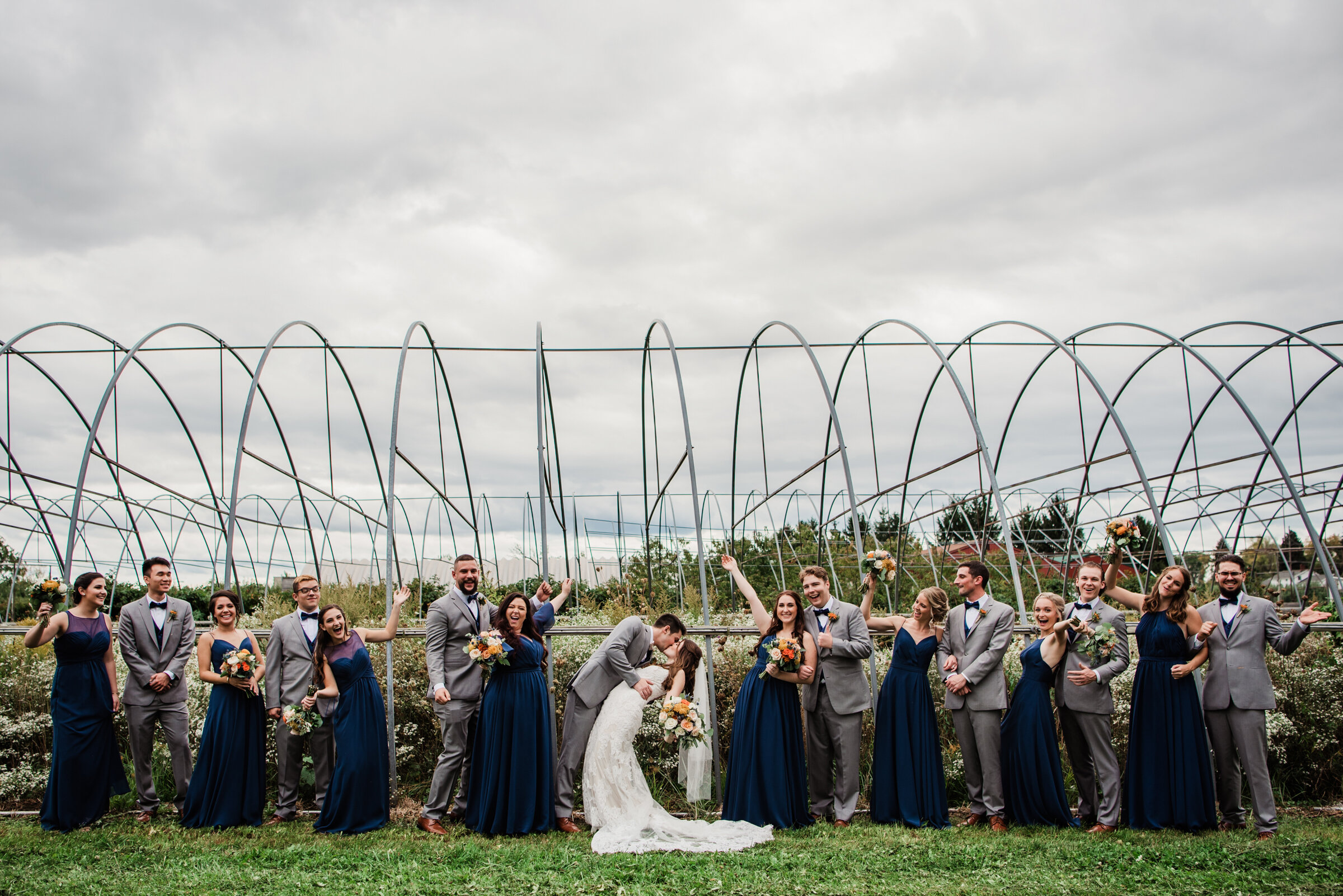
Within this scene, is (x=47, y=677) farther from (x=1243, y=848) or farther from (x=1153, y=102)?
(x=1153, y=102)

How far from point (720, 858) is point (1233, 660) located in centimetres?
410

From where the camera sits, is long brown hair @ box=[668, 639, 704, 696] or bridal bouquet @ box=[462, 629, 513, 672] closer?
bridal bouquet @ box=[462, 629, 513, 672]

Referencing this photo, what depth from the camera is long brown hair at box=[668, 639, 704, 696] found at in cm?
683

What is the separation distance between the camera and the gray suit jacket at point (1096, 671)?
638cm

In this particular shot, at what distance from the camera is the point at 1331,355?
349 inches

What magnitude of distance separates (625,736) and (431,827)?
5.21 feet

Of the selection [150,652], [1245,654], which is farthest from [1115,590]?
[150,652]

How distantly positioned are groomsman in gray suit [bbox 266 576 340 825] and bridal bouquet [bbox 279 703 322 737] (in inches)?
5.3

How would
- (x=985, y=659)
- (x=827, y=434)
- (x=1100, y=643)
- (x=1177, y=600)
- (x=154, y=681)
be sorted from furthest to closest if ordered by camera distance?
(x=827, y=434) → (x=154, y=681) → (x=985, y=659) → (x=1177, y=600) → (x=1100, y=643)

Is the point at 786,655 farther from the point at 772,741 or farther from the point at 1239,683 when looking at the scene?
the point at 1239,683

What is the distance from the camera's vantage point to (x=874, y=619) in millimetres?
7164

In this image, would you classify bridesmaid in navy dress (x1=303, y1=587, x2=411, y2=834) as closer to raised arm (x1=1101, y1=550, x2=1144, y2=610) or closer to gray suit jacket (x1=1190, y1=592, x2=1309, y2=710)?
raised arm (x1=1101, y1=550, x2=1144, y2=610)

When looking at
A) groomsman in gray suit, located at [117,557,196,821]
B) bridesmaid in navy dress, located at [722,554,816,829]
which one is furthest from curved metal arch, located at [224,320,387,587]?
bridesmaid in navy dress, located at [722,554,816,829]

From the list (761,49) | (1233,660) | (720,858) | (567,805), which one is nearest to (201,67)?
(761,49)
